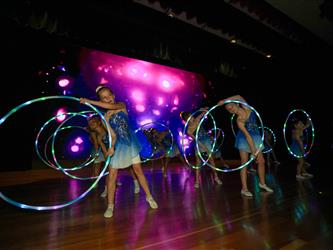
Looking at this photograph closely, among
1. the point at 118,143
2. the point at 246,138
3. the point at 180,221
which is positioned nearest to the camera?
the point at 180,221

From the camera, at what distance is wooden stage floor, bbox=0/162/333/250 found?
2.45 m

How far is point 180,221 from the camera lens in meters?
3.05

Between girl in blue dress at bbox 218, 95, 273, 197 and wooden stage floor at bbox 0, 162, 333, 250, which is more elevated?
girl in blue dress at bbox 218, 95, 273, 197

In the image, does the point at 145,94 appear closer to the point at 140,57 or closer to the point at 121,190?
the point at 140,57

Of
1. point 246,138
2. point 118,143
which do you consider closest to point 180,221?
point 118,143

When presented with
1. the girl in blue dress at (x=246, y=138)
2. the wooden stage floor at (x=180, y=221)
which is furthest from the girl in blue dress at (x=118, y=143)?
the girl in blue dress at (x=246, y=138)

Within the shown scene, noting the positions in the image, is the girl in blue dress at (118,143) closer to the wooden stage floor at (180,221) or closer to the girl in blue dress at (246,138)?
the wooden stage floor at (180,221)

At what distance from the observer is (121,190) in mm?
5043

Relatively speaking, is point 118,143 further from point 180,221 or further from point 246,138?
point 246,138

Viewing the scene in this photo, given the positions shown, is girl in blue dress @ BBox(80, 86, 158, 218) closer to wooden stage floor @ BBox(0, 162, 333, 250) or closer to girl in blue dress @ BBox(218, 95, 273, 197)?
wooden stage floor @ BBox(0, 162, 333, 250)

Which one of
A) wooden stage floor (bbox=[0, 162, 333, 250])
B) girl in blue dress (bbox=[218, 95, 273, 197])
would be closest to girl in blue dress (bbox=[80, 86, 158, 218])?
wooden stage floor (bbox=[0, 162, 333, 250])

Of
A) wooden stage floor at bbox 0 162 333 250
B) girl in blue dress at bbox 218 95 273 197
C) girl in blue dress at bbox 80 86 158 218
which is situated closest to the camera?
wooden stage floor at bbox 0 162 333 250

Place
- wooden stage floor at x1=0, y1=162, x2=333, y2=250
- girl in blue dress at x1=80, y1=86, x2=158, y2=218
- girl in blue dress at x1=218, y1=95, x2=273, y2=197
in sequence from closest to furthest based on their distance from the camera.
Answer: wooden stage floor at x1=0, y1=162, x2=333, y2=250
girl in blue dress at x1=80, y1=86, x2=158, y2=218
girl in blue dress at x1=218, y1=95, x2=273, y2=197

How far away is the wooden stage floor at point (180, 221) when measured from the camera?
2449mm
